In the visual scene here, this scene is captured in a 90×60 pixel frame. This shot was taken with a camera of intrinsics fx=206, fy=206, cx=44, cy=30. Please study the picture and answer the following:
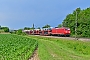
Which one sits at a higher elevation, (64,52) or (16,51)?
(16,51)

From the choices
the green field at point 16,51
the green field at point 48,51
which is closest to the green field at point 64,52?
the green field at point 48,51

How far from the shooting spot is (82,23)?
73.2 metres

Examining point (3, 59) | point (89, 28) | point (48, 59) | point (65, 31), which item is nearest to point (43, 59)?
point (48, 59)

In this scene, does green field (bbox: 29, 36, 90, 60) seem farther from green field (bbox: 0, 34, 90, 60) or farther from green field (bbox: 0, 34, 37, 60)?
green field (bbox: 0, 34, 37, 60)

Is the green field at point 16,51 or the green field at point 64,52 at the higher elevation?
the green field at point 16,51

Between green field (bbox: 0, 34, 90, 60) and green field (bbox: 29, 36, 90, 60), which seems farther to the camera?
green field (bbox: 29, 36, 90, 60)

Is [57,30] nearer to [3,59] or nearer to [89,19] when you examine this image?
[89,19]

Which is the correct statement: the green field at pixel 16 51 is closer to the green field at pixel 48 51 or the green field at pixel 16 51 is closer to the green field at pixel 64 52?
the green field at pixel 48 51

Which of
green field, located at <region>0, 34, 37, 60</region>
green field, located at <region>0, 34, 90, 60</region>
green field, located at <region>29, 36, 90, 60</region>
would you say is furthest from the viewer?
green field, located at <region>29, 36, 90, 60</region>

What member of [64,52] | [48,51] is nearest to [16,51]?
[48,51]

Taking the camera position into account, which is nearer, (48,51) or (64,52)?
(64,52)

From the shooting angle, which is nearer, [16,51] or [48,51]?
[16,51]

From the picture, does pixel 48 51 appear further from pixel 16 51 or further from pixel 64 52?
pixel 16 51

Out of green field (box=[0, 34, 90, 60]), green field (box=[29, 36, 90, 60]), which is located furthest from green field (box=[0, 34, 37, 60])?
green field (box=[29, 36, 90, 60])
